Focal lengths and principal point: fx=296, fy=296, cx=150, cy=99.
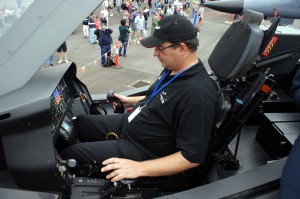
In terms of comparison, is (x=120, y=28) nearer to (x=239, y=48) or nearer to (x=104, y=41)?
(x=104, y=41)

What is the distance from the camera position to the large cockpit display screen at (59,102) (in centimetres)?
197

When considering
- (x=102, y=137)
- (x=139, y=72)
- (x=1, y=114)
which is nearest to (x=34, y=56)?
(x=1, y=114)

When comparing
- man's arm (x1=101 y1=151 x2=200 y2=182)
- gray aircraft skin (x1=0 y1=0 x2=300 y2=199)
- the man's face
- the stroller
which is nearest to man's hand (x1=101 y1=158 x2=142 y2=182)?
man's arm (x1=101 y1=151 x2=200 y2=182)

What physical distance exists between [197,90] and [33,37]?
0.99 meters

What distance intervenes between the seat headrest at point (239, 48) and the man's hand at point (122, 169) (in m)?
0.93

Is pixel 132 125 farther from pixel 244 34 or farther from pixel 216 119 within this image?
pixel 244 34

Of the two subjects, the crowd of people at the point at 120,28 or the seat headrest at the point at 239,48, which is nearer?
the seat headrest at the point at 239,48

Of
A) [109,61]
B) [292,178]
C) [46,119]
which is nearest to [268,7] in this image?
[292,178]

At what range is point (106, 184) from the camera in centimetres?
195

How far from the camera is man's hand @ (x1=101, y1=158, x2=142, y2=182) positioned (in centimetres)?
185

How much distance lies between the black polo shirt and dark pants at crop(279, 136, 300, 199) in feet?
1.57

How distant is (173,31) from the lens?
1.89 m

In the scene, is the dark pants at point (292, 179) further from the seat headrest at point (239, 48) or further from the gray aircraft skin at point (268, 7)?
the gray aircraft skin at point (268, 7)

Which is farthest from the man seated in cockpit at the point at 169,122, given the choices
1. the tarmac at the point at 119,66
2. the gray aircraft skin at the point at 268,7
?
the tarmac at the point at 119,66
